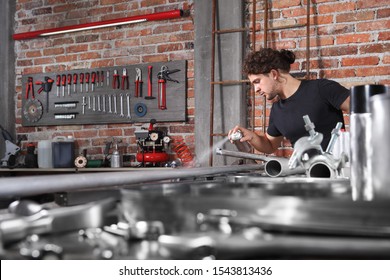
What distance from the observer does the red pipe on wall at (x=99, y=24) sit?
3.91 metres

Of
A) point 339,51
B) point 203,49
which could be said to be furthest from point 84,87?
point 339,51

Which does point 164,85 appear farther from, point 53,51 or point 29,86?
point 29,86

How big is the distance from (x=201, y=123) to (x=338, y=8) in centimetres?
133

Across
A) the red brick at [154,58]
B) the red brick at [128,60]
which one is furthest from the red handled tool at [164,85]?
A: the red brick at [128,60]

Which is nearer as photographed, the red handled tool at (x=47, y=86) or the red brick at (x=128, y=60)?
the red brick at (x=128, y=60)

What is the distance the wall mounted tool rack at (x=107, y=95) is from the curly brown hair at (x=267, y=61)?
1129mm

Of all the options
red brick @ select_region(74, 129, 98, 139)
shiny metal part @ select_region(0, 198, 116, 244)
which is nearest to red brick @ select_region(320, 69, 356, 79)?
red brick @ select_region(74, 129, 98, 139)

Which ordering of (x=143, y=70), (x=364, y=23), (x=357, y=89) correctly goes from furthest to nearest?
1. (x=143, y=70)
2. (x=364, y=23)
3. (x=357, y=89)

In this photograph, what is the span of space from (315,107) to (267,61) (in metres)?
0.40

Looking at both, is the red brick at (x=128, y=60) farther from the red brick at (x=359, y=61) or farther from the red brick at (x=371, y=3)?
the red brick at (x=371, y=3)

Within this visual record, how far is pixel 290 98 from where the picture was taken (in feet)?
9.02

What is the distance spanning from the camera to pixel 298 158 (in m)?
1.34

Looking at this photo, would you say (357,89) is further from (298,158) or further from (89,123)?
(89,123)

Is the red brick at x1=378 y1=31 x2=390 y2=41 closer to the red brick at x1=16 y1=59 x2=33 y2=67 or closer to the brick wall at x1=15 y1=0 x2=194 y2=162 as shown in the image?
the brick wall at x1=15 y1=0 x2=194 y2=162
